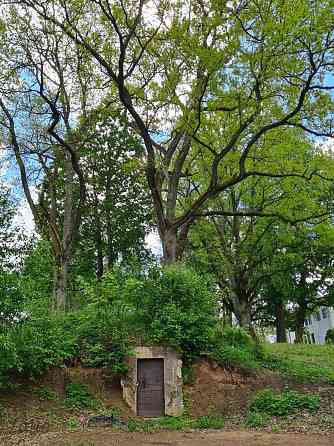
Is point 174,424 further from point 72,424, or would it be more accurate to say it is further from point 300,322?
point 300,322

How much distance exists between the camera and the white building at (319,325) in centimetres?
4247

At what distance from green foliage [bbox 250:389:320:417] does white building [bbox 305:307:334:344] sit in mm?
30604

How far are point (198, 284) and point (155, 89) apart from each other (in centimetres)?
733

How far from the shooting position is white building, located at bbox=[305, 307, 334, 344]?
42469mm

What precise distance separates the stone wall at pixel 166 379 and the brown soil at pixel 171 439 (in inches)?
64.6

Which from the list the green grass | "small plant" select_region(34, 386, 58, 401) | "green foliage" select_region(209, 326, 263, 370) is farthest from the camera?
the green grass

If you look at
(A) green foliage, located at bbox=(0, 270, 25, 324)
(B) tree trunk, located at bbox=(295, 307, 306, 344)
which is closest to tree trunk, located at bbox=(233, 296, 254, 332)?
(B) tree trunk, located at bbox=(295, 307, 306, 344)

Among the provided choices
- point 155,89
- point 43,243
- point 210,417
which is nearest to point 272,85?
point 155,89

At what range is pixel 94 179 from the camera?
86.6 ft

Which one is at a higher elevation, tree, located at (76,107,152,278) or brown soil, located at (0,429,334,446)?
tree, located at (76,107,152,278)

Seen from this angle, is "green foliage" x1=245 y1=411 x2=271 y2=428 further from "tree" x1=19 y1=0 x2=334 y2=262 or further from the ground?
"tree" x1=19 y1=0 x2=334 y2=262

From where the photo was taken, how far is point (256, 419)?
989cm

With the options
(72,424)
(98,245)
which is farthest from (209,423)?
(98,245)

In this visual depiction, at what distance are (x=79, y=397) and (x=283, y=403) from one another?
4580 millimetres
